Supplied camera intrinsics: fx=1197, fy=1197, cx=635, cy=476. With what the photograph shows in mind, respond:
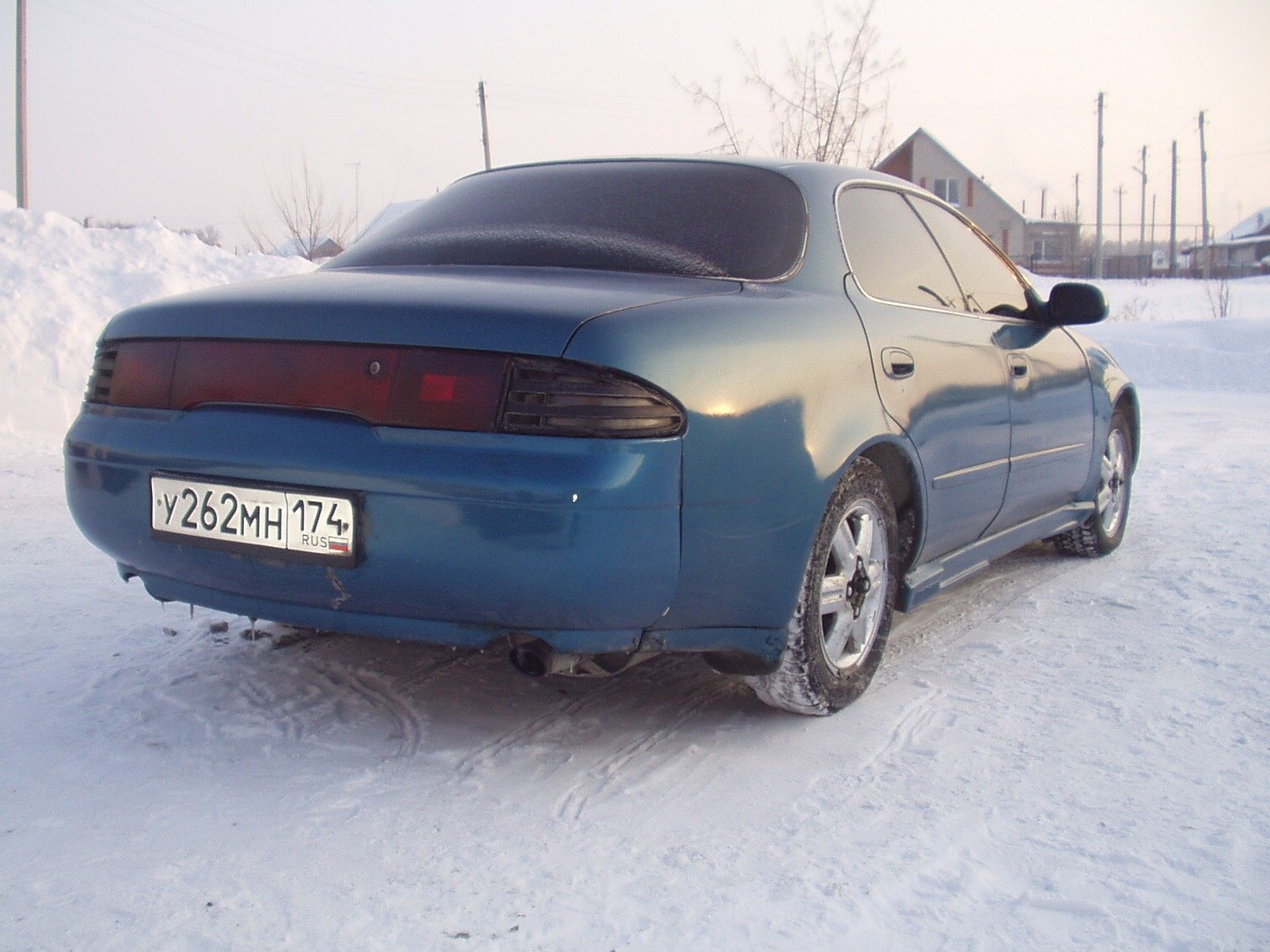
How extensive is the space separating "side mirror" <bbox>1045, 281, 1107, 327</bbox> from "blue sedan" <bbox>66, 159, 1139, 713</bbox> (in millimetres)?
984

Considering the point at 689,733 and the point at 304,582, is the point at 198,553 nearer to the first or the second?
the point at 304,582

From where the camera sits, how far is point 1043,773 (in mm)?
2592

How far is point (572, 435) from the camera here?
2.25m

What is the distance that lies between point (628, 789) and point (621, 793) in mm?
27

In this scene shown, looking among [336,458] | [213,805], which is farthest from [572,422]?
[213,805]

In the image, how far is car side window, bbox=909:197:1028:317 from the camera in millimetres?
3848

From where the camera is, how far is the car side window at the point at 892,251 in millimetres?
3234

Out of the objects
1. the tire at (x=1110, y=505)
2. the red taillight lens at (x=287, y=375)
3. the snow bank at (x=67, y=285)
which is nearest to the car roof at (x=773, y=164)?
the red taillight lens at (x=287, y=375)

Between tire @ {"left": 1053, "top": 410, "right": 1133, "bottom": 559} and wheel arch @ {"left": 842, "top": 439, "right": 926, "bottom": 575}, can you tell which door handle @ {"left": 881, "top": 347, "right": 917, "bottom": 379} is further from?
tire @ {"left": 1053, "top": 410, "right": 1133, "bottom": 559}

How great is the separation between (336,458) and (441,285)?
491mm

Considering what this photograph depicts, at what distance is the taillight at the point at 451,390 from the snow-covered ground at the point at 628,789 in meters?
0.77

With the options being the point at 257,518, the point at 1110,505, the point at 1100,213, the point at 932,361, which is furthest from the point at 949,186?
the point at 257,518

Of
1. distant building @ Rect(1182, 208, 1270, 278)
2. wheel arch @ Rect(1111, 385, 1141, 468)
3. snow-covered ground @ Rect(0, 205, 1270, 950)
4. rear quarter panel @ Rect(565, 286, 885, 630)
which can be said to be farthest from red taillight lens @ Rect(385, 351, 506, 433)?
distant building @ Rect(1182, 208, 1270, 278)

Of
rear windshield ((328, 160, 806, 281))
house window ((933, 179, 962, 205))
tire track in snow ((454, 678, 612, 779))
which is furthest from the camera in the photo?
house window ((933, 179, 962, 205))
